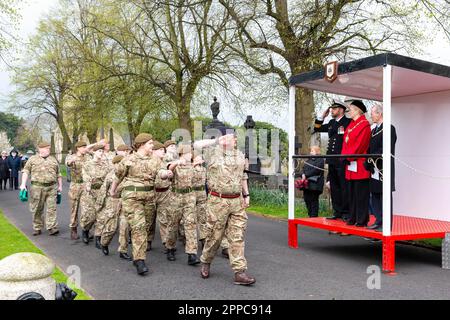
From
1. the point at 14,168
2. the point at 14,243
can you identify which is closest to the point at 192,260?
the point at 14,243

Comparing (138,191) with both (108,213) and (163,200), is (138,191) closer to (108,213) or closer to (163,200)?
(163,200)

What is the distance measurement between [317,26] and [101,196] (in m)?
8.87

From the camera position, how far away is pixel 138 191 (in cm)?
687

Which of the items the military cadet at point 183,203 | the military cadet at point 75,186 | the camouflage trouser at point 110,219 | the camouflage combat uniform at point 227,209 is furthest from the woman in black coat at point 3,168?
the camouflage combat uniform at point 227,209

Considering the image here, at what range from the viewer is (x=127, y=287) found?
20.4 feet

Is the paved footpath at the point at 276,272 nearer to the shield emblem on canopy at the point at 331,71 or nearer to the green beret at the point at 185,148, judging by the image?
the green beret at the point at 185,148

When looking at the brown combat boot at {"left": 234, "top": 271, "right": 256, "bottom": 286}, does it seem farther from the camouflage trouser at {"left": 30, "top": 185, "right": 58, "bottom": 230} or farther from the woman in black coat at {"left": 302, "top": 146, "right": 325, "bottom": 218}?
the camouflage trouser at {"left": 30, "top": 185, "right": 58, "bottom": 230}

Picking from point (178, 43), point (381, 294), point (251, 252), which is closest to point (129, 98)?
point (178, 43)

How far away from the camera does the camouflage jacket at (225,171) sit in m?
6.41

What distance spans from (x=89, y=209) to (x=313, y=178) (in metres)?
4.66

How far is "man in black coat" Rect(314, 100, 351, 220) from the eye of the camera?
884 centimetres

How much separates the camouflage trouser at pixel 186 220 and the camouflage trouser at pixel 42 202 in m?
3.69

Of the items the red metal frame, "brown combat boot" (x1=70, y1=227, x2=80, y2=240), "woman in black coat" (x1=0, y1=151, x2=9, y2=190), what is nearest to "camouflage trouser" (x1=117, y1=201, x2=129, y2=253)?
"brown combat boot" (x1=70, y1=227, x2=80, y2=240)
